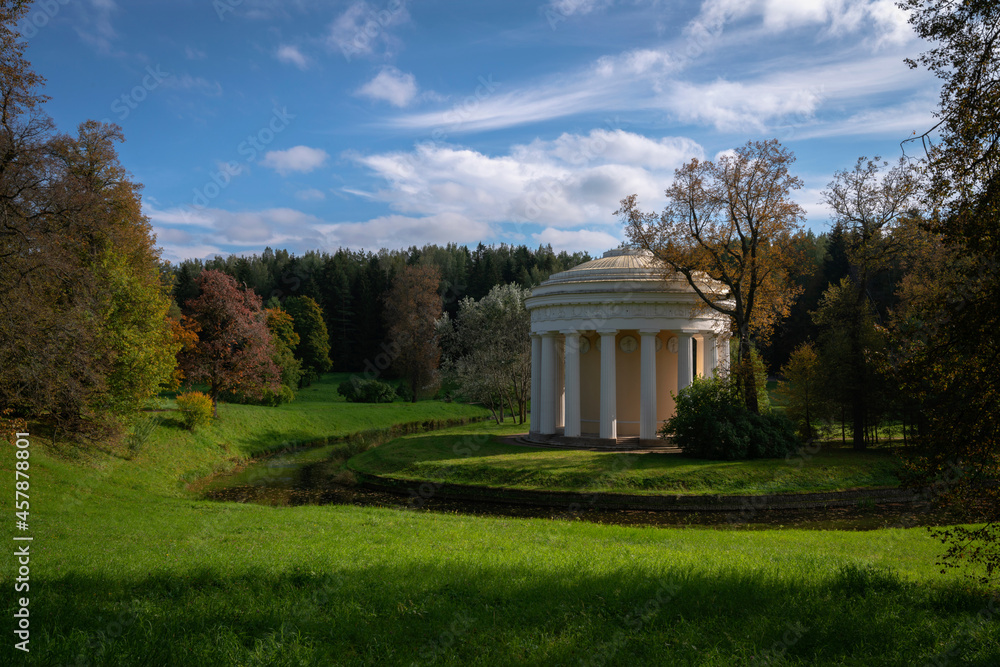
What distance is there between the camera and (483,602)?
284 inches

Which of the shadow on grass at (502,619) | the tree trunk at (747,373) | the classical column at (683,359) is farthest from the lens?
the classical column at (683,359)

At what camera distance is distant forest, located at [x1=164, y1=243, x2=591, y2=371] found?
240 feet

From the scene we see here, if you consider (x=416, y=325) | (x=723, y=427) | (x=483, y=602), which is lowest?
(x=483, y=602)

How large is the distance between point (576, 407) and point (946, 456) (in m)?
21.1

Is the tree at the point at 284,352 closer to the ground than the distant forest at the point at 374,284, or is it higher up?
closer to the ground

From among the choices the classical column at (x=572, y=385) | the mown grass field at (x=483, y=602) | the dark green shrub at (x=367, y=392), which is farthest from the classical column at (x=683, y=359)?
the dark green shrub at (x=367, y=392)

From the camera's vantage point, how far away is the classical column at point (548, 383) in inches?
1188

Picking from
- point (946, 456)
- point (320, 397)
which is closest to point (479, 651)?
point (946, 456)

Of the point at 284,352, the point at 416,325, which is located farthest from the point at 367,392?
the point at 416,325

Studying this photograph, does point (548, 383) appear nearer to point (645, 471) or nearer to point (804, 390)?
point (645, 471)

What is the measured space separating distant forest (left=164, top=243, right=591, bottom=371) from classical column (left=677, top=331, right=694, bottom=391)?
4336 cm

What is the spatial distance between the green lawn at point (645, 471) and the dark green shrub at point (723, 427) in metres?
0.67

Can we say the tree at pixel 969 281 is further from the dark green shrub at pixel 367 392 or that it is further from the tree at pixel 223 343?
the dark green shrub at pixel 367 392

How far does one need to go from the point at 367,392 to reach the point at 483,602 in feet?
152
